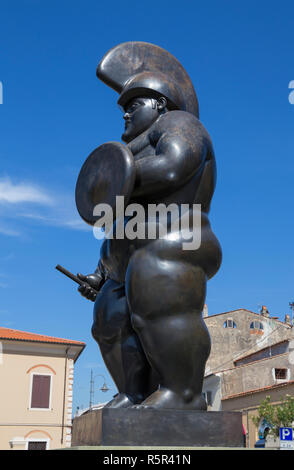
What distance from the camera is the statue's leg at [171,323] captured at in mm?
2852

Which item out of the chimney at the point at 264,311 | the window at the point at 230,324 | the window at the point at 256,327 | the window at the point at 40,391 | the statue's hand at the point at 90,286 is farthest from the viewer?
the chimney at the point at 264,311

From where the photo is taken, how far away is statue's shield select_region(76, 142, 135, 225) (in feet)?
9.71

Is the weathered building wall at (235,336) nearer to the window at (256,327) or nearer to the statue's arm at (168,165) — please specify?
the window at (256,327)

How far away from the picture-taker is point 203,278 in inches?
120

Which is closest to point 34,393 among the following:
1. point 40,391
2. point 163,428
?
point 40,391

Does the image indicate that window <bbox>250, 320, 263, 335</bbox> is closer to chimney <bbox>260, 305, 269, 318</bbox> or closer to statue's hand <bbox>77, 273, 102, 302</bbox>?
chimney <bbox>260, 305, 269, 318</bbox>

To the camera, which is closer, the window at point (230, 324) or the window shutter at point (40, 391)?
the window shutter at point (40, 391)

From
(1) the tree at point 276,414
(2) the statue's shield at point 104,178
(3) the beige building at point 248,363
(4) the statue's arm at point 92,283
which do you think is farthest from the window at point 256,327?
(2) the statue's shield at point 104,178

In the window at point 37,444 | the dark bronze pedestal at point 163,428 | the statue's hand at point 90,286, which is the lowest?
the window at point 37,444

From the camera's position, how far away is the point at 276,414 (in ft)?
73.1

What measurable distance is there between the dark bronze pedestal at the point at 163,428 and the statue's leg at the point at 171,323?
0.12 m

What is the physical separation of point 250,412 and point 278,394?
2.38 meters

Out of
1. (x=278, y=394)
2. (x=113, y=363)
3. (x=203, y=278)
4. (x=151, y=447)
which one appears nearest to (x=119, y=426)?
(x=151, y=447)

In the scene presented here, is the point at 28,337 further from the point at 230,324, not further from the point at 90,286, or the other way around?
the point at 90,286
